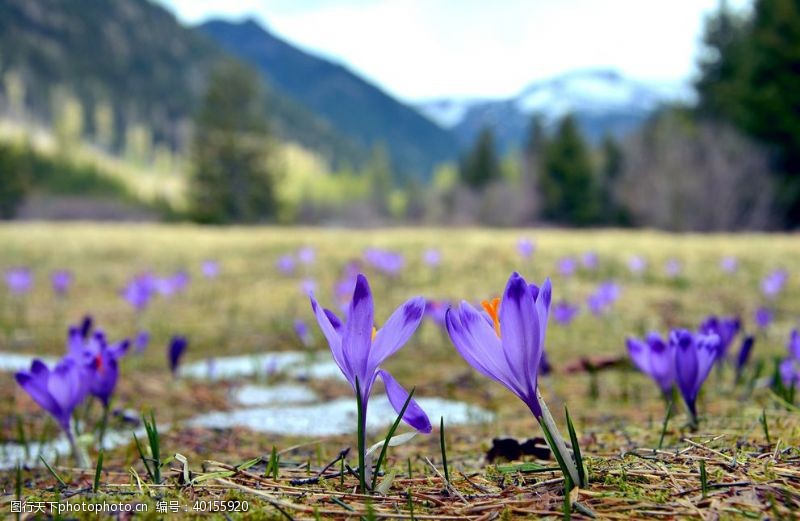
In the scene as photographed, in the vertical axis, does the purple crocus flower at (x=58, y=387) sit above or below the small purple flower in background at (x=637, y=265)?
below

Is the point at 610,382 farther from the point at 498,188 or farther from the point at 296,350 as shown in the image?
the point at 498,188

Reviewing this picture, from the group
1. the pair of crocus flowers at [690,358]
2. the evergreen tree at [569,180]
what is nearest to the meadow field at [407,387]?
the pair of crocus flowers at [690,358]

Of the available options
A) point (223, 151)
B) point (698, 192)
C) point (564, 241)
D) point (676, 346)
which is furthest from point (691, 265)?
point (223, 151)

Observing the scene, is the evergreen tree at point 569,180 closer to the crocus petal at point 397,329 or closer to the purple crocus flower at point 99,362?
the purple crocus flower at point 99,362

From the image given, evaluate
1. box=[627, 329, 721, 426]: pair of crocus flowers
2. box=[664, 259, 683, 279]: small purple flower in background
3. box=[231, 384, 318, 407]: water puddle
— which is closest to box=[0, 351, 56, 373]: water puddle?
box=[231, 384, 318, 407]: water puddle

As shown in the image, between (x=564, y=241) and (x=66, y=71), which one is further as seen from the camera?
(x=66, y=71)

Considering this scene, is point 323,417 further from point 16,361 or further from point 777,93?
point 777,93

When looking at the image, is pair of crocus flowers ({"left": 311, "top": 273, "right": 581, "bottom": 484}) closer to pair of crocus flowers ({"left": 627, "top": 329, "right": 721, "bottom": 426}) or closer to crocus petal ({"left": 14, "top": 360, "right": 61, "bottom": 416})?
pair of crocus flowers ({"left": 627, "top": 329, "right": 721, "bottom": 426})
